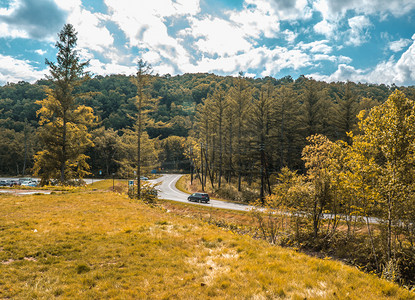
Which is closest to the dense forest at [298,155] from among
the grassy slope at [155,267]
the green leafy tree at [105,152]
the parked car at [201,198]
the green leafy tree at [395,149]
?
the green leafy tree at [395,149]

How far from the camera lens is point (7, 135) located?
82.2 m

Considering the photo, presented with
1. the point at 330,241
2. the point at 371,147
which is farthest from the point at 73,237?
the point at 330,241

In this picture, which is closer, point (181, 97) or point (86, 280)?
point (86, 280)

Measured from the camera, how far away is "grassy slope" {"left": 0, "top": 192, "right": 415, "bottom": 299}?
514cm

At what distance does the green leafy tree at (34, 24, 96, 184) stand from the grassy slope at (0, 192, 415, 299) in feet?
49.5

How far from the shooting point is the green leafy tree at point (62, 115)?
75.9ft

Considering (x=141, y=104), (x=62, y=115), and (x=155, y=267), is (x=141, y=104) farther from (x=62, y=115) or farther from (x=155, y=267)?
(x=155, y=267)

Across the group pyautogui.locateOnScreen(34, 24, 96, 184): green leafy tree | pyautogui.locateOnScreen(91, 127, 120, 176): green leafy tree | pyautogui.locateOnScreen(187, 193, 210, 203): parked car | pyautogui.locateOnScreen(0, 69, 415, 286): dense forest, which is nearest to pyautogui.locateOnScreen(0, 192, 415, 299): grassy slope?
pyautogui.locateOnScreen(0, 69, 415, 286): dense forest

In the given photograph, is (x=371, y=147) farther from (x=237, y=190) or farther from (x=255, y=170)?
(x=255, y=170)

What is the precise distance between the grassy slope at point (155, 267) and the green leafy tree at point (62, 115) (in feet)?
49.5

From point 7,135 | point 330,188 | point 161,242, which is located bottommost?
point 161,242

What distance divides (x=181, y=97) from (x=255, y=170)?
104 m

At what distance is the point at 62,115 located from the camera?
23891 mm

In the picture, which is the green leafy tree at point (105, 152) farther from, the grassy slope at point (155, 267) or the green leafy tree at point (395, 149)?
the green leafy tree at point (395, 149)
